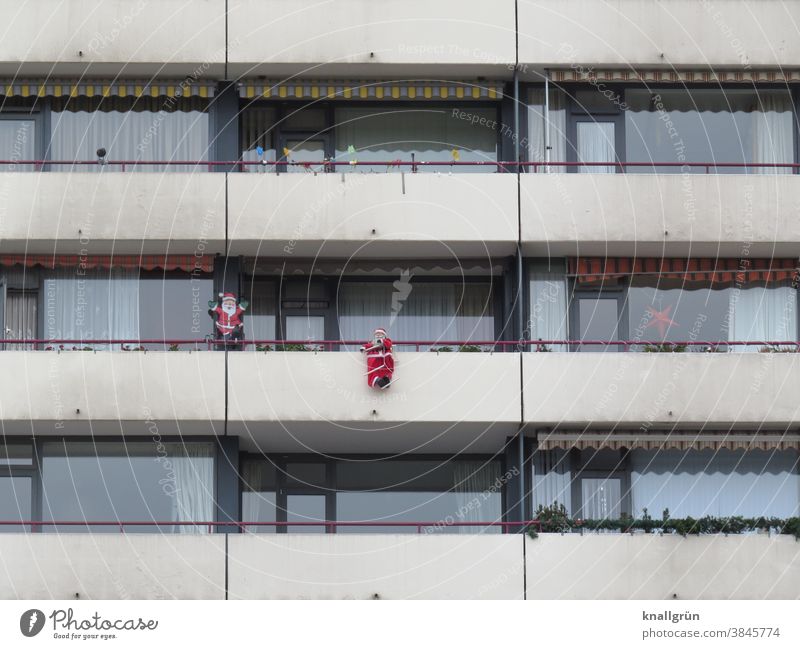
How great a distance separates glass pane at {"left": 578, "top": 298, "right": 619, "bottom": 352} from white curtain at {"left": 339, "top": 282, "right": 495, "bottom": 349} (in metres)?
1.89

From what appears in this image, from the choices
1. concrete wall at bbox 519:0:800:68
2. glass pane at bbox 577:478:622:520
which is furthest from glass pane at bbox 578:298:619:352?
concrete wall at bbox 519:0:800:68

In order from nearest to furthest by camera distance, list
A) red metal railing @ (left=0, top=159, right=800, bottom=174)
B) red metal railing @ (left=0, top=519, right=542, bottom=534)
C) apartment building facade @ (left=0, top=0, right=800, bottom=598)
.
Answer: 1. apartment building facade @ (left=0, top=0, right=800, bottom=598)
2. red metal railing @ (left=0, top=519, right=542, bottom=534)
3. red metal railing @ (left=0, top=159, right=800, bottom=174)

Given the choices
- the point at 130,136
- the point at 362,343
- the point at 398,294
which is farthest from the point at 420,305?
the point at 130,136

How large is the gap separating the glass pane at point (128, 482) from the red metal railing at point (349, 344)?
1947 millimetres

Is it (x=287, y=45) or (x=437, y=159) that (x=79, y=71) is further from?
(x=437, y=159)

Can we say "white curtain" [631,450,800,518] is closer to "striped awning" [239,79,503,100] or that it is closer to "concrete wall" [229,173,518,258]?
"concrete wall" [229,173,518,258]

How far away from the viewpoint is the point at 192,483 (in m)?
33.2

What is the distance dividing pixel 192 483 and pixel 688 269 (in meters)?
10.5

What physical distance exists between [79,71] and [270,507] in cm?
939

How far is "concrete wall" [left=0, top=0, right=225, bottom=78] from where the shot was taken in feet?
112

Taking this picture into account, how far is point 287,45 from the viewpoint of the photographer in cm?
3403

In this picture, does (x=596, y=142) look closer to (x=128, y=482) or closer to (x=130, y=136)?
(x=130, y=136)

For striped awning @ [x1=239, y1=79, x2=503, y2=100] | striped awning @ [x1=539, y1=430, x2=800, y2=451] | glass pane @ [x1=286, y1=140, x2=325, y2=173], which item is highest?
striped awning @ [x1=239, y1=79, x2=503, y2=100]

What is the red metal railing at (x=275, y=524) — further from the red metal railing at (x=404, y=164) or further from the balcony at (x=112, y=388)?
the red metal railing at (x=404, y=164)
